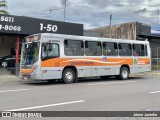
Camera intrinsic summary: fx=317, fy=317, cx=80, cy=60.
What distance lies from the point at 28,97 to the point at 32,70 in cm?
557

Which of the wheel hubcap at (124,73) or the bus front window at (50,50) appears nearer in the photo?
the bus front window at (50,50)

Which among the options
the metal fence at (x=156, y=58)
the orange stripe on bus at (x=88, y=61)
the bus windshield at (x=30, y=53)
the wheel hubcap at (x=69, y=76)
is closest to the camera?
Answer: the bus windshield at (x=30, y=53)

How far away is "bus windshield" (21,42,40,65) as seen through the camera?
1755 centimetres

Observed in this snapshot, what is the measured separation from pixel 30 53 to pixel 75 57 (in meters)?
2.75

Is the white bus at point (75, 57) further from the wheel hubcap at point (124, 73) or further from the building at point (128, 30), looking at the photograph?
the building at point (128, 30)

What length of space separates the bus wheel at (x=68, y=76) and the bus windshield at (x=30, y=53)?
2037mm

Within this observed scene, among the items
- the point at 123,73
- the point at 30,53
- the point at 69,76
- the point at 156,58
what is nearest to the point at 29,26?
the point at 30,53

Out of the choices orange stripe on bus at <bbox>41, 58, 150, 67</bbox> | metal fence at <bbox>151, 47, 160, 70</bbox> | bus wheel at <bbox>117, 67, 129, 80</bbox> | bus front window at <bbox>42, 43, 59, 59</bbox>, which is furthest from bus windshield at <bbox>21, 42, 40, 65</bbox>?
metal fence at <bbox>151, 47, 160, 70</bbox>

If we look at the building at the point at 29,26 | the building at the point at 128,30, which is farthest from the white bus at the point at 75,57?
the building at the point at 128,30

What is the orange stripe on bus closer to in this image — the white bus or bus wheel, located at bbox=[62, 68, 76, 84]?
the white bus

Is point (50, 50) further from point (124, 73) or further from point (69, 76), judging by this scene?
point (124, 73)

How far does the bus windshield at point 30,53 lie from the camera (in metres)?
17.5

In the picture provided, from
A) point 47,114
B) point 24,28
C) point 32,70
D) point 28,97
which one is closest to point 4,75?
point 24,28

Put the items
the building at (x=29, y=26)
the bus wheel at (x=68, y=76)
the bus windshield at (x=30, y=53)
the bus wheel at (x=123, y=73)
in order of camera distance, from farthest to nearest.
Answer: the building at (x=29, y=26), the bus wheel at (x=123, y=73), the bus wheel at (x=68, y=76), the bus windshield at (x=30, y=53)
